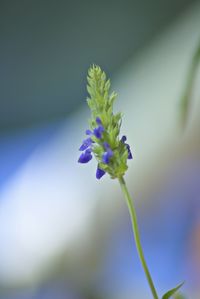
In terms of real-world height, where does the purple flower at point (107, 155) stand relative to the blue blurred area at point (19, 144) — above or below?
below

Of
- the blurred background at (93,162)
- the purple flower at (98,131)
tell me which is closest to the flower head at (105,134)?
the purple flower at (98,131)

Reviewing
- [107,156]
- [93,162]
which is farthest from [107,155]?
[93,162]

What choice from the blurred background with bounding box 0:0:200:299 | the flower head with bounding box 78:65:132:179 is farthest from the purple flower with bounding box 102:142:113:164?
the blurred background with bounding box 0:0:200:299

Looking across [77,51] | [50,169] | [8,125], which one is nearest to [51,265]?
[50,169]

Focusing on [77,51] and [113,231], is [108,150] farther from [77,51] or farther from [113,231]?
[77,51]

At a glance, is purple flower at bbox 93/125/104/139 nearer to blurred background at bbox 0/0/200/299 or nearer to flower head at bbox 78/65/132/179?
flower head at bbox 78/65/132/179

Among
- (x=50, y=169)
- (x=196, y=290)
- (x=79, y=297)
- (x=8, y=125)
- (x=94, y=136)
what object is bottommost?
(x=196, y=290)

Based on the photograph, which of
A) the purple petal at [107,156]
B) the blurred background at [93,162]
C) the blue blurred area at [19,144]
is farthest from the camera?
the blue blurred area at [19,144]

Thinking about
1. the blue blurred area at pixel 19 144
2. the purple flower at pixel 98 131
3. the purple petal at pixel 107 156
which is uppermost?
the blue blurred area at pixel 19 144

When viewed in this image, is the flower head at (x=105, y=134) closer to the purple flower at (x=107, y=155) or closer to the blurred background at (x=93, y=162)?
the purple flower at (x=107, y=155)
